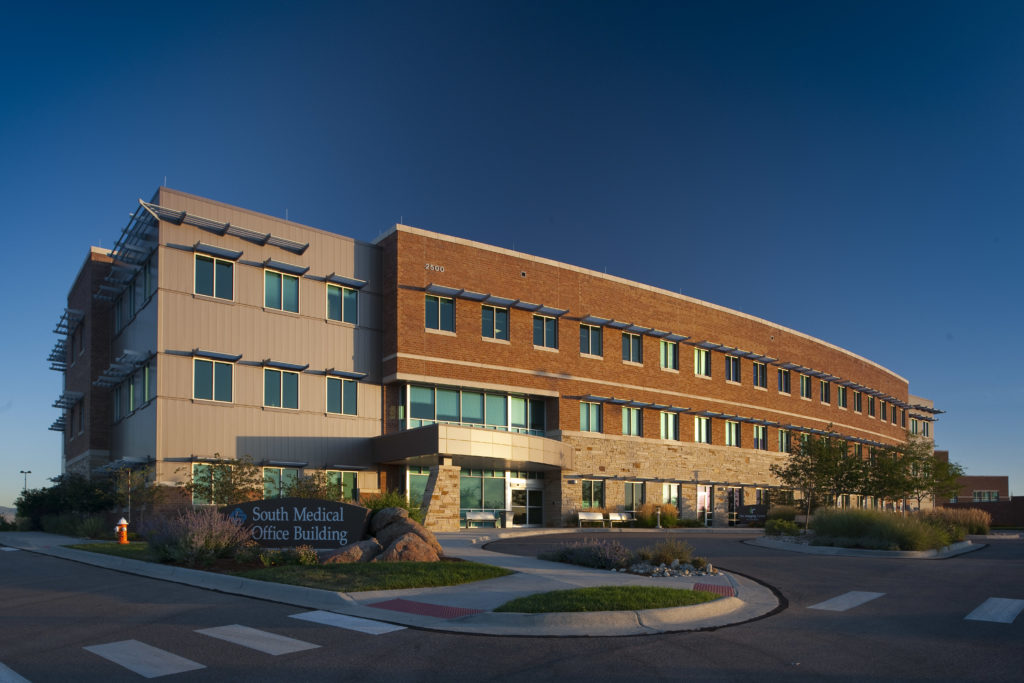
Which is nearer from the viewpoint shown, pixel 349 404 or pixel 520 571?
pixel 520 571

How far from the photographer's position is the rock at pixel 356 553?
637 inches

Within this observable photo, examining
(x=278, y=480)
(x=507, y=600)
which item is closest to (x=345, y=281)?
(x=278, y=480)

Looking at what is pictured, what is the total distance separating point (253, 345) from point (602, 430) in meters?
18.0

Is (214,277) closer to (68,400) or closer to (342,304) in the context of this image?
(342,304)

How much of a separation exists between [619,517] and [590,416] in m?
5.12

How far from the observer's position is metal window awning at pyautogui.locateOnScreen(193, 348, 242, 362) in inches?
1246

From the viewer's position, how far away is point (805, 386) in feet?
191

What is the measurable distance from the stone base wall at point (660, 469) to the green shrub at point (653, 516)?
1.68m

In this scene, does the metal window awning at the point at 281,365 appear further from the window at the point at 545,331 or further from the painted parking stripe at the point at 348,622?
the painted parking stripe at the point at 348,622

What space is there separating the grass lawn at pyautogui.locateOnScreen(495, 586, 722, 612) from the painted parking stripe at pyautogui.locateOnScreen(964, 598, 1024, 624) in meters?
3.52

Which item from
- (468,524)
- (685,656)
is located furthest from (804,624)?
(468,524)

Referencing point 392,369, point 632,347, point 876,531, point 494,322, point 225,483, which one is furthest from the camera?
point 632,347

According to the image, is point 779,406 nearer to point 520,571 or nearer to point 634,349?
point 634,349

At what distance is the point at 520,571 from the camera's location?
16516 mm
